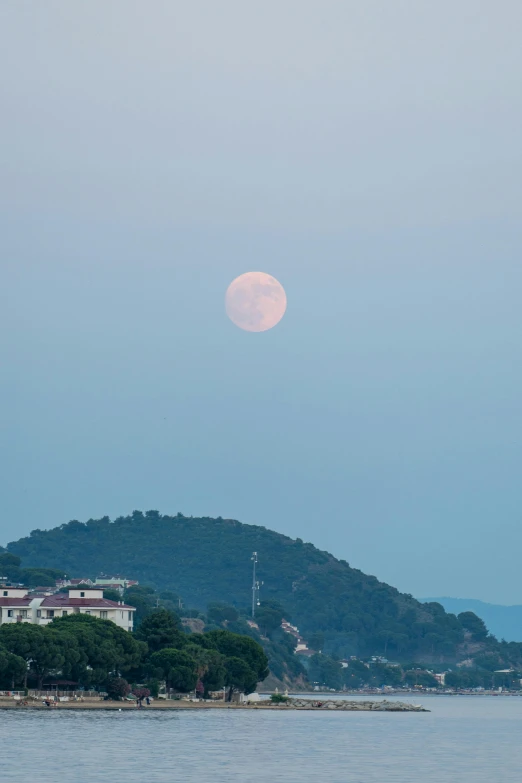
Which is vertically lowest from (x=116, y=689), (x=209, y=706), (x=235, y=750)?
(x=235, y=750)

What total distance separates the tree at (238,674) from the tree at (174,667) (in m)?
9.76

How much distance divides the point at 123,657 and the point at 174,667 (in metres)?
5.12

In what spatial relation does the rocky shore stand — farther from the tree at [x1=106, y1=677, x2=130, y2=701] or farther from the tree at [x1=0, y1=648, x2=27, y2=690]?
the tree at [x1=0, y1=648, x2=27, y2=690]

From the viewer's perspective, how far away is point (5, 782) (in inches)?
2130

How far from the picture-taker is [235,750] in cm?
7269

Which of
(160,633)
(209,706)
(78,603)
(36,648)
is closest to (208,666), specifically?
(209,706)

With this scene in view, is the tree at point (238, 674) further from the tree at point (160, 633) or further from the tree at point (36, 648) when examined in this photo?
the tree at point (36, 648)

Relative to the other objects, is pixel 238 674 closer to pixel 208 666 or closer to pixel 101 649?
pixel 208 666

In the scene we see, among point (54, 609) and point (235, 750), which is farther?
point (54, 609)

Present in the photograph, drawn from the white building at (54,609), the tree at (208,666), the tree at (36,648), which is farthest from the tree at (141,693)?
the white building at (54,609)

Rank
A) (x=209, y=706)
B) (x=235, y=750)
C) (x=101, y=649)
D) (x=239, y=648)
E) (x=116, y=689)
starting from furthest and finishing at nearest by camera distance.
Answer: (x=239, y=648), (x=209, y=706), (x=116, y=689), (x=101, y=649), (x=235, y=750)

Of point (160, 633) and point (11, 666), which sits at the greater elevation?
point (160, 633)

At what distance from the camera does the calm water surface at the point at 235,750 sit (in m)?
59.9

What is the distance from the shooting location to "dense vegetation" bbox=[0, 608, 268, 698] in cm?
10700
